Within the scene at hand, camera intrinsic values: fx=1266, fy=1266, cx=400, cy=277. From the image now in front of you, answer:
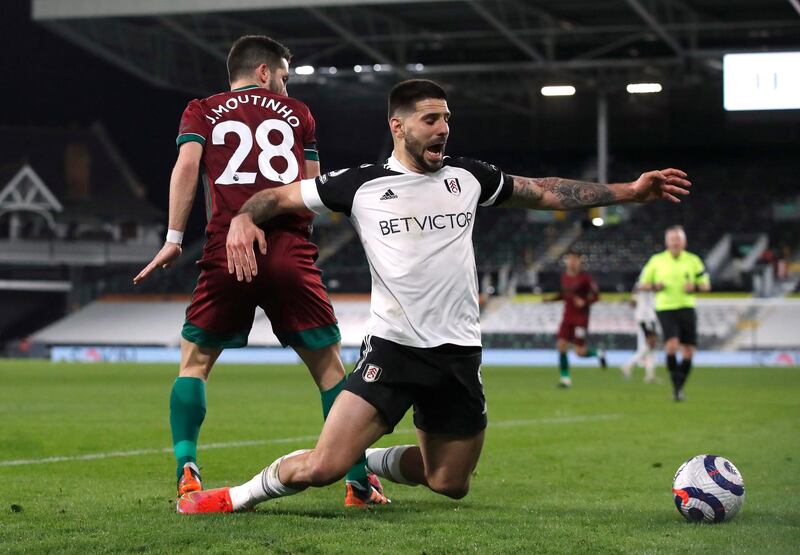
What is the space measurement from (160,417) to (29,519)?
23.0 ft

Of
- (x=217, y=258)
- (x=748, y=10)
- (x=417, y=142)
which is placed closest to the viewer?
(x=417, y=142)

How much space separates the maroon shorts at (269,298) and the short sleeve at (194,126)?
498 mm

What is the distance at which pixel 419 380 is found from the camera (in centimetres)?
520

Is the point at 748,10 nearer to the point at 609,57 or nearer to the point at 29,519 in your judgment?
the point at 609,57

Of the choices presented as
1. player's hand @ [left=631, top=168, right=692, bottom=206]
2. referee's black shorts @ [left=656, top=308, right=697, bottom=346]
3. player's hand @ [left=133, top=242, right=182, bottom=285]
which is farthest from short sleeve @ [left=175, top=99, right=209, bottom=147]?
referee's black shorts @ [left=656, top=308, right=697, bottom=346]

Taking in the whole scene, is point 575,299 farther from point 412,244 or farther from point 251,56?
point 412,244

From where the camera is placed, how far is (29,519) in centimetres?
531

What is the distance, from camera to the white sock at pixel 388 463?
570 cm

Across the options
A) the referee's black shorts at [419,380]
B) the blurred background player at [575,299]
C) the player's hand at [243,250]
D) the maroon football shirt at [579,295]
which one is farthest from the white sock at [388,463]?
the maroon football shirt at [579,295]

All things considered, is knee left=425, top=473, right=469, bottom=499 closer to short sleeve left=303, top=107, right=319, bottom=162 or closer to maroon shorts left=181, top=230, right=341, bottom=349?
maroon shorts left=181, top=230, right=341, bottom=349

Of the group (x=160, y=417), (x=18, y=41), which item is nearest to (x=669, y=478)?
(x=160, y=417)

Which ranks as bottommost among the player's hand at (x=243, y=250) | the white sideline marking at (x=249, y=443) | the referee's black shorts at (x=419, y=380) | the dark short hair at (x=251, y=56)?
the white sideline marking at (x=249, y=443)

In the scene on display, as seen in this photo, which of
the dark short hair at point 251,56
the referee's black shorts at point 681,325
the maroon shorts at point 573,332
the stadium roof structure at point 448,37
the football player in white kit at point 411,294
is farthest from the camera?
the stadium roof structure at point 448,37

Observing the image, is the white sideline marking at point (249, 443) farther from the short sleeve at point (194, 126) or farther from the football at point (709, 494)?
the football at point (709, 494)
